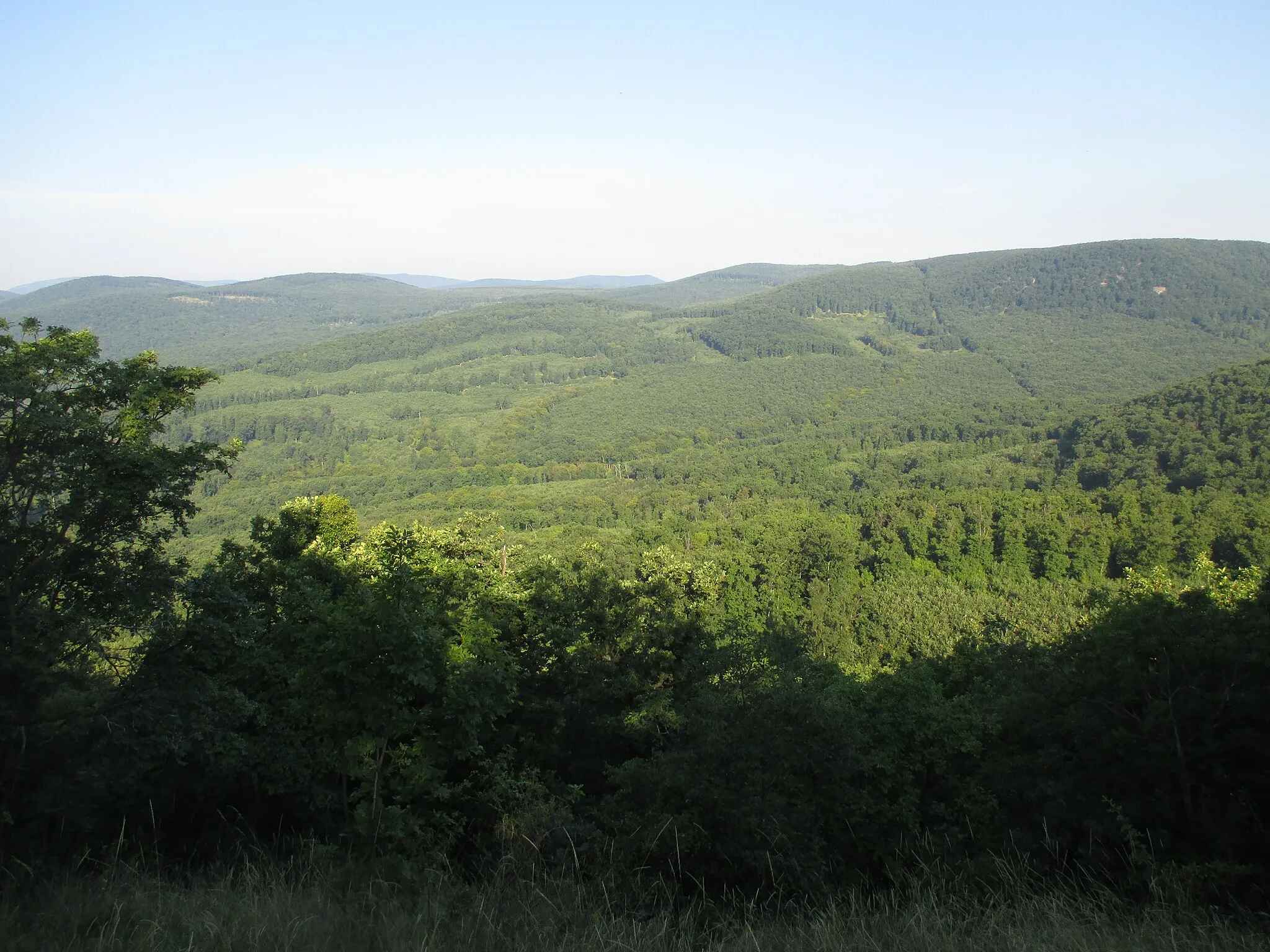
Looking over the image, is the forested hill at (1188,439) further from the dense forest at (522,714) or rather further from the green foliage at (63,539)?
the green foliage at (63,539)

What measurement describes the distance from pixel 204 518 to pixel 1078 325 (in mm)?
209200

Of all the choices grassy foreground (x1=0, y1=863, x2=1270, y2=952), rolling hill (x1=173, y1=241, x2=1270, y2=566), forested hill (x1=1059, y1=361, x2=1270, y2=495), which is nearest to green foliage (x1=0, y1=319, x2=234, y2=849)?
grassy foreground (x1=0, y1=863, x2=1270, y2=952)

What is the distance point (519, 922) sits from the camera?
3432 mm

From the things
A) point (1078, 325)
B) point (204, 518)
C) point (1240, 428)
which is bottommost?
point (204, 518)

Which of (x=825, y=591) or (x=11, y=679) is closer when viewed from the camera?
(x=11, y=679)

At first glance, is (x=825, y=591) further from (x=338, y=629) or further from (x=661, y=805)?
(x=338, y=629)

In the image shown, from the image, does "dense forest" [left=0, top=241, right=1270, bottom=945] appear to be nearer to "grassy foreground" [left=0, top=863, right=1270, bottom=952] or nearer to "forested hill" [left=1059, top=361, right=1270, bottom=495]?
"grassy foreground" [left=0, top=863, right=1270, bottom=952]

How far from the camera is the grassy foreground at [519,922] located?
3061 millimetres

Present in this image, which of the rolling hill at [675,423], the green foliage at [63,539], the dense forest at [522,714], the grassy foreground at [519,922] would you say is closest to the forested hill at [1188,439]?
the rolling hill at [675,423]

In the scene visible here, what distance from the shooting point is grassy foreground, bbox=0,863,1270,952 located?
3.06m

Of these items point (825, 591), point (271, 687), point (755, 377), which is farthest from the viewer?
point (755, 377)

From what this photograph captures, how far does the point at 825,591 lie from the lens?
46.6m

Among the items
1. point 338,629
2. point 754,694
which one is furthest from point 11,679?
point 754,694

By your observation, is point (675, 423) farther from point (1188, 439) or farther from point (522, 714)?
point (522, 714)
